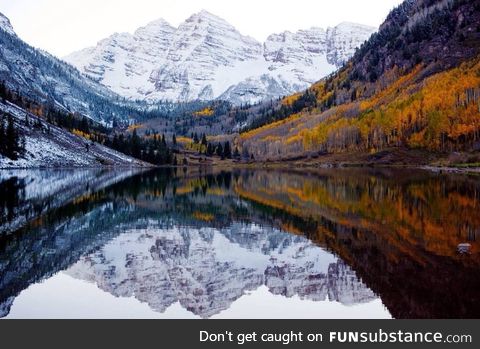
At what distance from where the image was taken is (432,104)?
181m

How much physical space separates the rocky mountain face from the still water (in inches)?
2.8

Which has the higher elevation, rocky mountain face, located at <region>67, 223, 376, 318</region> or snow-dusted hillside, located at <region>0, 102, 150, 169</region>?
snow-dusted hillside, located at <region>0, 102, 150, 169</region>

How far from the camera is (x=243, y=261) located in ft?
95.3

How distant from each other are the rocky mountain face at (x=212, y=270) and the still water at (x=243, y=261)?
0.07 m

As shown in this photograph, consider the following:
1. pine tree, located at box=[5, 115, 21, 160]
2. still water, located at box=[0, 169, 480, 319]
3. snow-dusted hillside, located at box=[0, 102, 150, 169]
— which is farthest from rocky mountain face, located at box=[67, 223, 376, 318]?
pine tree, located at box=[5, 115, 21, 160]

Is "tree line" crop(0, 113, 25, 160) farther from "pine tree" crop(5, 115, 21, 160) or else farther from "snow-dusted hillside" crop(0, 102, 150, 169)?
"snow-dusted hillside" crop(0, 102, 150, 169)

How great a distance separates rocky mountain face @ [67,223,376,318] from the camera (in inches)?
864

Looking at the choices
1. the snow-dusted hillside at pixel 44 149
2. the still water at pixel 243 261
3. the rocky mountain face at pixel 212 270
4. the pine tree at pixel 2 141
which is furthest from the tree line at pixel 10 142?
the rocky mountain face at pixel 212 270
